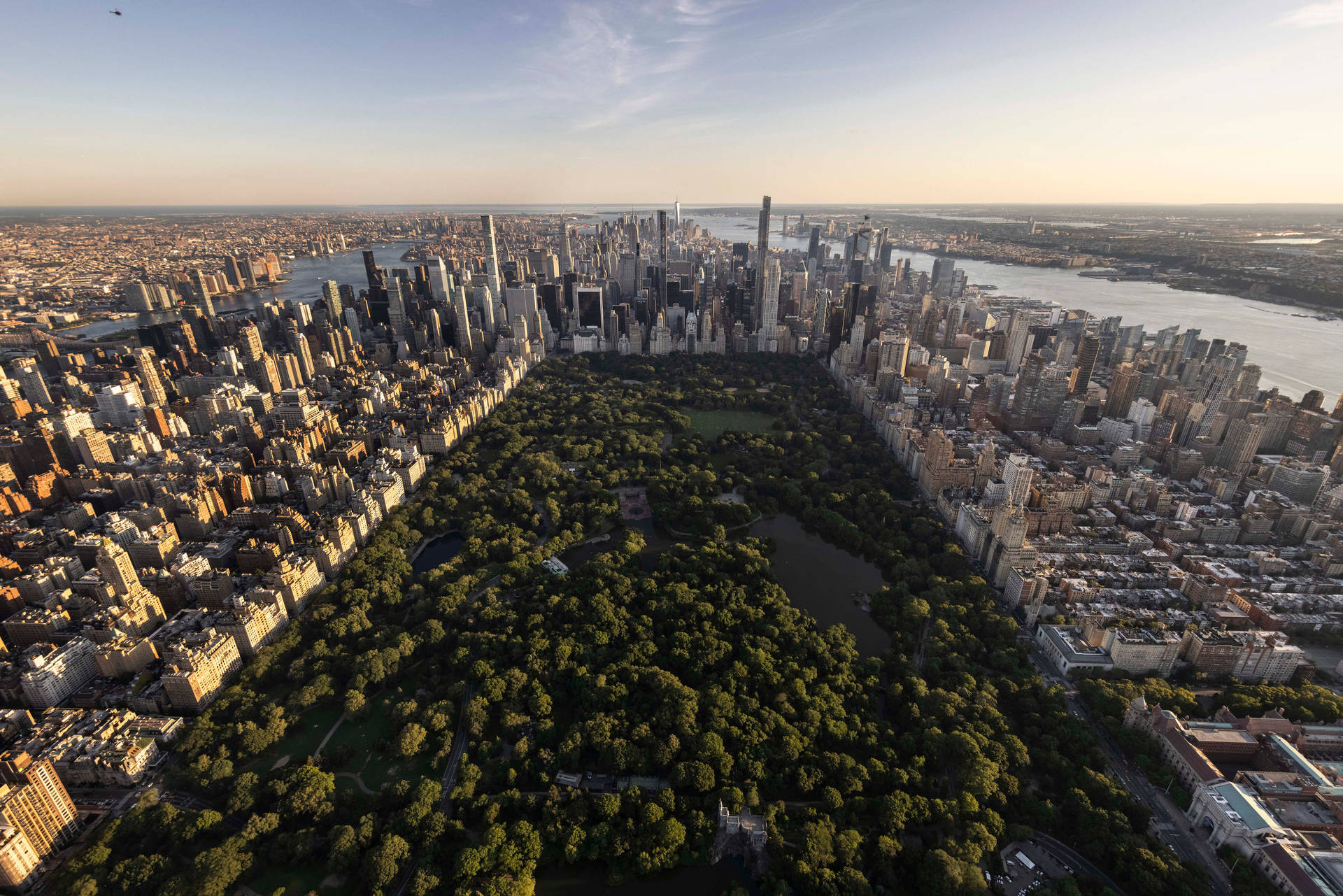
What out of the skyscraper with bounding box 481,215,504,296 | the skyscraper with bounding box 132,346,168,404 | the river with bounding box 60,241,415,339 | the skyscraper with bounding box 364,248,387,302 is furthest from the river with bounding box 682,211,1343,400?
the river with bounding box 60,241,415,339

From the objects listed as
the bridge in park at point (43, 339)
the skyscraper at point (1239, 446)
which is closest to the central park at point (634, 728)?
the skyscraper at point (1239, 446)

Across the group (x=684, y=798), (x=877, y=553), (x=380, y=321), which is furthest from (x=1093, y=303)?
(x=380, y=321)

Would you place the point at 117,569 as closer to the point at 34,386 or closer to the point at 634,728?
the point at 634,728

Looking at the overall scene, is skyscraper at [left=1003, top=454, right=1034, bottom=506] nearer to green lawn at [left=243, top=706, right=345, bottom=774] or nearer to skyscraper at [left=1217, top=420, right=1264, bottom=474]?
skyscraper at [left=1217, top=420, right=1264, bottom=474]

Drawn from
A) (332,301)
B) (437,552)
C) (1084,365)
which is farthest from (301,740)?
(332,301)

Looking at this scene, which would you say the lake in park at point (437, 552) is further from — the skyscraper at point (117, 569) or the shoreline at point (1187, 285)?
the shoreline at point (1187, 285)
